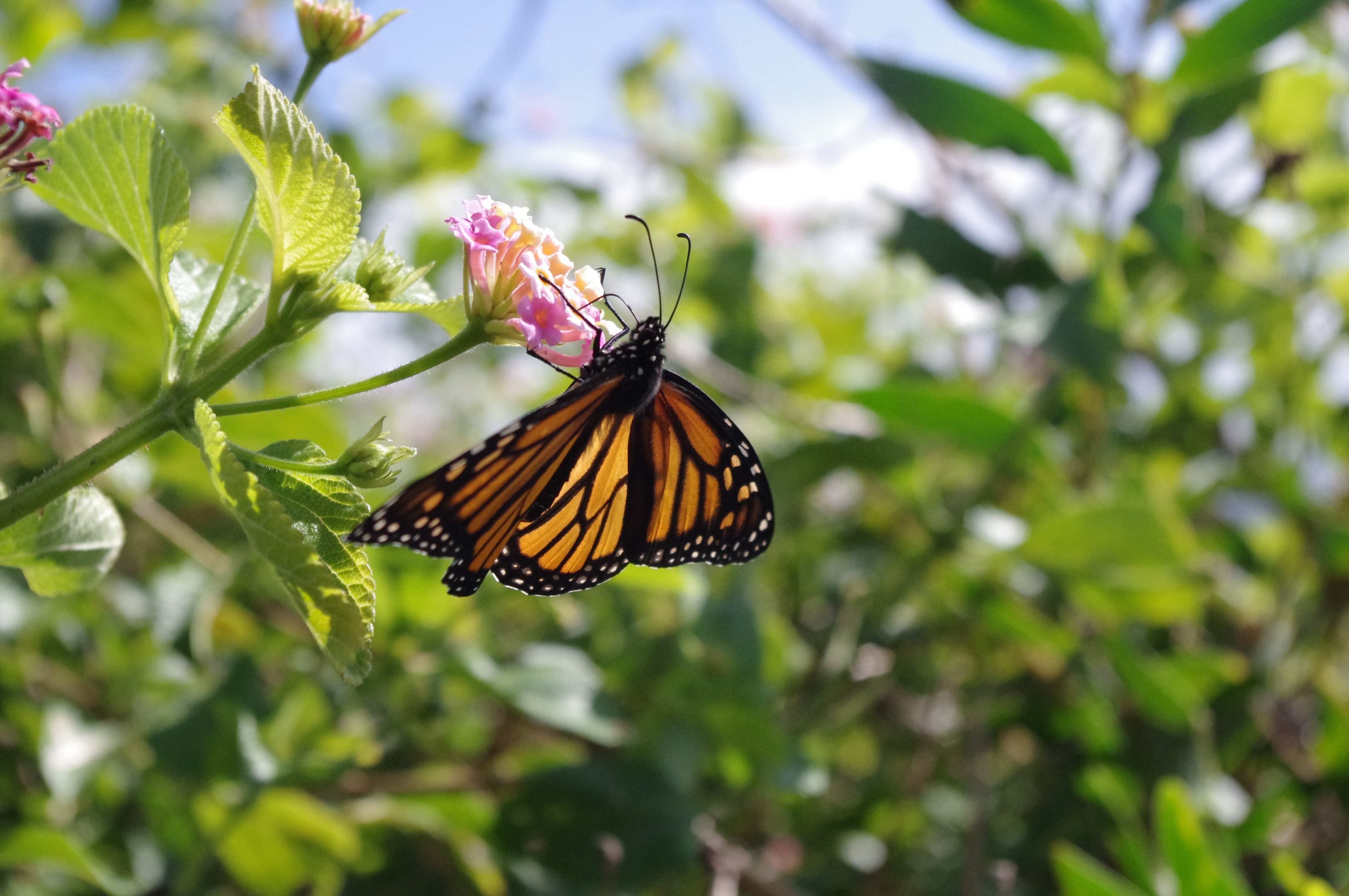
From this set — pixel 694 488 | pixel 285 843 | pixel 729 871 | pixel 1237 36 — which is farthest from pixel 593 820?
pixel 1237 36

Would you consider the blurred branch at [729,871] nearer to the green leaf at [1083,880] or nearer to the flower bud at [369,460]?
the green leaf at [1083,880]

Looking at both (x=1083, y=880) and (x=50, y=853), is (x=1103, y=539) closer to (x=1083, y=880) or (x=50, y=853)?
(x=1083, y=880)

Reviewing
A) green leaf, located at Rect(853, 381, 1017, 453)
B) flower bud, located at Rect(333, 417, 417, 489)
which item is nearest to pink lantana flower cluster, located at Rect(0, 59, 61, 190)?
flower bud, located at Rect(333, 417, 417, 489)

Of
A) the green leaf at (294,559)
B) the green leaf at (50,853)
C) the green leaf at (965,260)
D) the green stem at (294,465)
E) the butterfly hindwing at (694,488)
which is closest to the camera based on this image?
the green leaf at (294,559)

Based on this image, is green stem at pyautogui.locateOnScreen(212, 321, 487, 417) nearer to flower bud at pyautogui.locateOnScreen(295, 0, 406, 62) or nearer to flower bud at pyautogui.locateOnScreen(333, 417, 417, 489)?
flower bud at pyautogui.locateOnScreen(333, 417, 417, 489)

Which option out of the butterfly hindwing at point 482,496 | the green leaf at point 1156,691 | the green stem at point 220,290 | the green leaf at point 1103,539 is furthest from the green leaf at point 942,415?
the green stem at point 220,290
